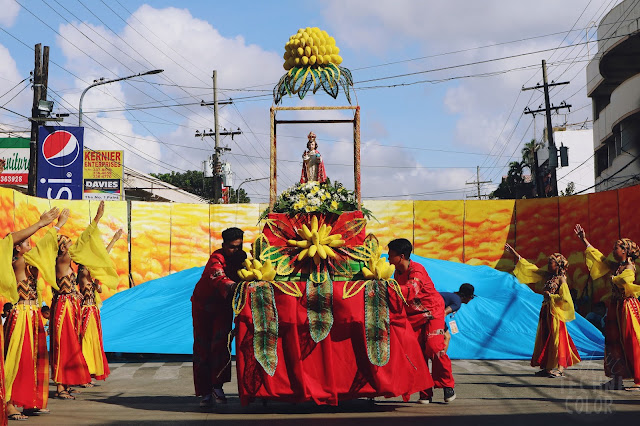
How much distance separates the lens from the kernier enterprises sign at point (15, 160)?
31.7 meters

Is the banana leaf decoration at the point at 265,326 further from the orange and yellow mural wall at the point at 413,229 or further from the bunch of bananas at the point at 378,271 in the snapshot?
the orange and yellow mural wall at the point at 413,229

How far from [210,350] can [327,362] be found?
5.02 ft

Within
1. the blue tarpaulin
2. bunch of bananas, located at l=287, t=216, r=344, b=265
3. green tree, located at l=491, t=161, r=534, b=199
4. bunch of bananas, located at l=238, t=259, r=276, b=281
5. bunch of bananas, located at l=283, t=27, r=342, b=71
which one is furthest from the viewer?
green tree, located at l=491, t=161, r=534, b=199

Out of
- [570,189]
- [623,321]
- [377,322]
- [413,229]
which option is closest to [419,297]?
A: [377,322]

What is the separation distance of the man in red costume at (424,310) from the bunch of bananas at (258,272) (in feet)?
4.56

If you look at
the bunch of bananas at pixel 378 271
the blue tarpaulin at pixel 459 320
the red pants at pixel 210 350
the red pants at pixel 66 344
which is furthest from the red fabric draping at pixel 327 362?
the blue tarpaulin at pixel 459 320

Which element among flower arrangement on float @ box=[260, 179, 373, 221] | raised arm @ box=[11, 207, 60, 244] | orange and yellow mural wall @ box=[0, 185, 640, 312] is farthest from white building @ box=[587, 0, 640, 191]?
raised arm @ box=[11, 207, 60, 244]

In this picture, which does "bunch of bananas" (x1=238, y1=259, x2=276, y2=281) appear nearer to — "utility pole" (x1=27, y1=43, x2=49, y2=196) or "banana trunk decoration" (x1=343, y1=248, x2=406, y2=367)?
"banana trunk decoration" (x1=343, y1=248, x2=406, y2=367)

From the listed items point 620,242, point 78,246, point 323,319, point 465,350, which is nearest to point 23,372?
point 78,246

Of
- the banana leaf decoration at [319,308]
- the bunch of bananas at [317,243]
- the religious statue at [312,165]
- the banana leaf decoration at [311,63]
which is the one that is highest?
the banana leaf decoration at [311,63]

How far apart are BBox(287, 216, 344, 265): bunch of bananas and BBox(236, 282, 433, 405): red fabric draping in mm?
441

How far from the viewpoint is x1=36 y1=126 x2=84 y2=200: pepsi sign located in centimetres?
1961

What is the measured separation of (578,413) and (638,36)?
26055 mm

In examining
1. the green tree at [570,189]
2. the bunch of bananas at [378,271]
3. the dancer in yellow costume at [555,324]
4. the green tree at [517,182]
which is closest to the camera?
the bunch of bananas at [378,271]
